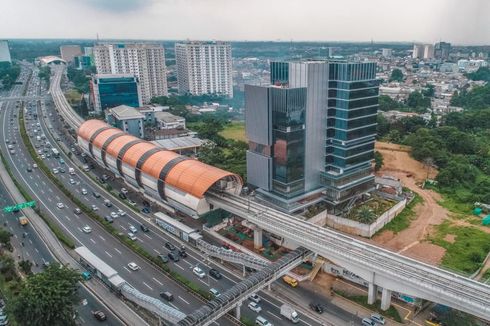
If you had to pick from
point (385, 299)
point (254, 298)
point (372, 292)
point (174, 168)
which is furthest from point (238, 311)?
point (174, 168)

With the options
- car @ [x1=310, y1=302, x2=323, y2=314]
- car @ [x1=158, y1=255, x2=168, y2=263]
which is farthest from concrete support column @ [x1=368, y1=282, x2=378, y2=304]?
car @ [x1=158, y1=255, x2=168, y2=263]

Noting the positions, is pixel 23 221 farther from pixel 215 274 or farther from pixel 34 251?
pixel 215 274

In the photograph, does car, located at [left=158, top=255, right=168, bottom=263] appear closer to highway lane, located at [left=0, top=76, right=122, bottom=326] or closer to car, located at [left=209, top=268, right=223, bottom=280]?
car, located at [left=209, top=268, right=223, bottom=280]

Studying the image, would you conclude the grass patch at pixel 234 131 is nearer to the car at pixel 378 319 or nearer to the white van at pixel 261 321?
the white van at pixel 261 321

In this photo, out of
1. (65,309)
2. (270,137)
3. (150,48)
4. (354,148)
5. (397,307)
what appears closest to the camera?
(65,309)

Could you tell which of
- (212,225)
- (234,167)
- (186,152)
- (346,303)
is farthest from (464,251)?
(186,152)

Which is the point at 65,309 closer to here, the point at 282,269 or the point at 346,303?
the point at 282,269
